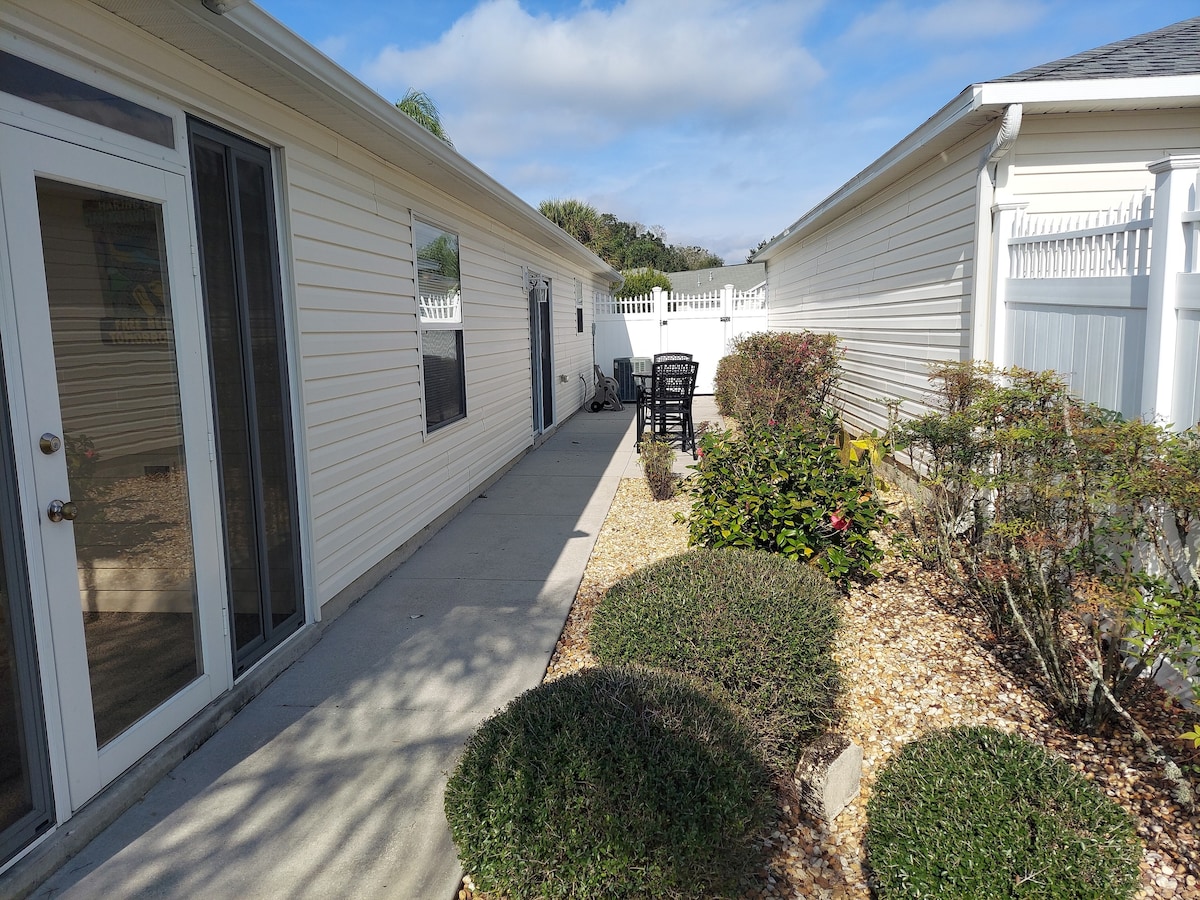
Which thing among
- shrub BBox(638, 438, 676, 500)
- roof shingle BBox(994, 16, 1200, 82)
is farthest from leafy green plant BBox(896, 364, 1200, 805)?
shrub BBox(638, 438, 676, 500)

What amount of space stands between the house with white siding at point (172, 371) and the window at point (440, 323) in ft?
2.69

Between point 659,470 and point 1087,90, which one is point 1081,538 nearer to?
point 1087,90

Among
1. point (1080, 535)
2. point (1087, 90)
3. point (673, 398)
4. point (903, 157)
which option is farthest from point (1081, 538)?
point (673, 398)

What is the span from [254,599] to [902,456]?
5.78 metres

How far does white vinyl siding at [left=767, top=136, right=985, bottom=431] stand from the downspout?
0.21m

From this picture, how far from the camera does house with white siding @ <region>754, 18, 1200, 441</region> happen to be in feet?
10.7

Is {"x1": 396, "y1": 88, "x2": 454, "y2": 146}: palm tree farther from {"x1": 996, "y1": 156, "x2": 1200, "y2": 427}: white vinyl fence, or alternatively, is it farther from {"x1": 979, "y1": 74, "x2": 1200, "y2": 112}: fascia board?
{"x1": 996, "y1": 156, "x2": 1200, "y2": 427}: white vinyl fence

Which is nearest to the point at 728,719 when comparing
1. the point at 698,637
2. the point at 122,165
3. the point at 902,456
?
the point at 698,637

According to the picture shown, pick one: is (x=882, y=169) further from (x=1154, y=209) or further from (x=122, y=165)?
(x=122, y=165)

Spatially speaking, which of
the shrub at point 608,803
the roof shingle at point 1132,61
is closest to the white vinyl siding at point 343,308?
the shrub at point 608,803

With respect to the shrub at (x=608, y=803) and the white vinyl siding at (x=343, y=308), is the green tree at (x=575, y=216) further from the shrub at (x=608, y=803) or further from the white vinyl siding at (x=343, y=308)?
the shrub at (x=608, y=803)

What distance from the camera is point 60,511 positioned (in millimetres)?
2393

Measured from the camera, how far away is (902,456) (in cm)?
715

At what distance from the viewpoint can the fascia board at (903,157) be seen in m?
5.24
